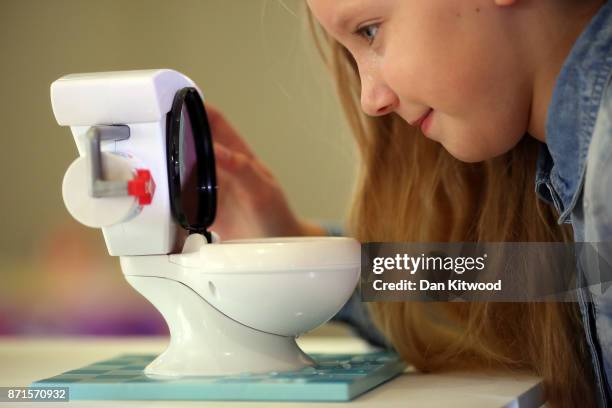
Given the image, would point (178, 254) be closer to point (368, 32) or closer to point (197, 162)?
point (197, 162)

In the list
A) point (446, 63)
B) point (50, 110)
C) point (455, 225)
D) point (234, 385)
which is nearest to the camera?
point (234, 385)

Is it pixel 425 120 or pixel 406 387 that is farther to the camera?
pixel 425 120

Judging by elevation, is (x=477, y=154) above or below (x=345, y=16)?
below

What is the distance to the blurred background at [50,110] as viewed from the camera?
1491 millimetres

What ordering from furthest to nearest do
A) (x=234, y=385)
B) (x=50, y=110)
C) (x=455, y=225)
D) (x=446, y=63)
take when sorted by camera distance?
(x=50, y=110) < (x=455, y=225) < (x=446, y=63) < (x=234, y=385)

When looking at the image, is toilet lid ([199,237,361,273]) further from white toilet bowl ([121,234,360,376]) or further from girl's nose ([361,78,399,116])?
girl's nose ([361,78,399,116])

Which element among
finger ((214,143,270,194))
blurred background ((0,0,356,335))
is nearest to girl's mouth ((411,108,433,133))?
finger ((214,143,270,194))

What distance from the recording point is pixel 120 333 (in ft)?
4.96

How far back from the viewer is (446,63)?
2.49 ft

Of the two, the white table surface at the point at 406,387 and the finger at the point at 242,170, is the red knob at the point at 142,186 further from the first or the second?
the finger at the point at 242,170

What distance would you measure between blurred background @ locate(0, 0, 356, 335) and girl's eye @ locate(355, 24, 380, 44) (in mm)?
658

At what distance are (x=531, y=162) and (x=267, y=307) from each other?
14.6 inches

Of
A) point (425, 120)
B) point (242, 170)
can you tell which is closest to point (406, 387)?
point (425, 120)

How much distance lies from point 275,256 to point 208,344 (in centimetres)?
10
